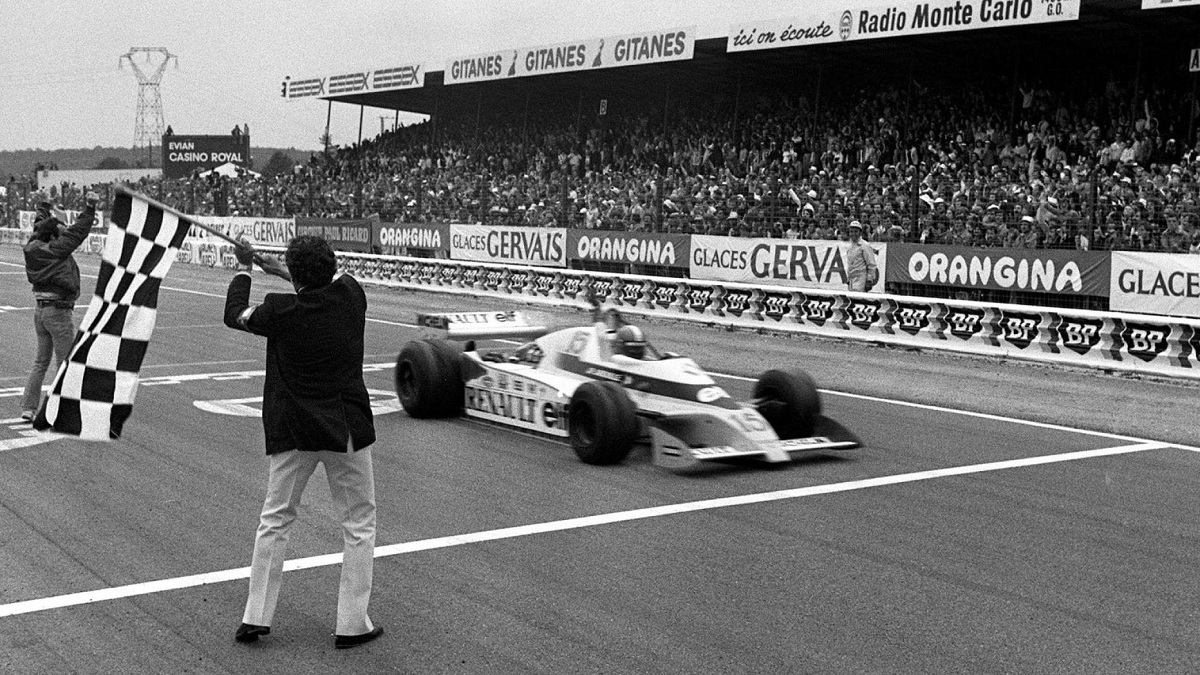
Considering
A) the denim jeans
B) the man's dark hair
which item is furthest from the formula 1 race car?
the man's dark hair

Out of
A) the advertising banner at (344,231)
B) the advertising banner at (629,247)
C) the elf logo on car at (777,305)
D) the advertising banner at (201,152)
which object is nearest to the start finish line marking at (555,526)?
the elf logo on car at (777,305)

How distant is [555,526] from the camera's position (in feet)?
25.7

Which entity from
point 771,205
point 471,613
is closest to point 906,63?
point 771,205

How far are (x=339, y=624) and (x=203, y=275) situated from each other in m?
30.8

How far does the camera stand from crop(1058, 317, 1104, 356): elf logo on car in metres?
15.9

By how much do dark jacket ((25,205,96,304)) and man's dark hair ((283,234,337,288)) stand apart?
18.9 ft

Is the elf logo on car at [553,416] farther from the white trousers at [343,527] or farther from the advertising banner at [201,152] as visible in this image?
the advertising banner at [201,152]

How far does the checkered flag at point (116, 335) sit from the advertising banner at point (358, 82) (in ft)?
116

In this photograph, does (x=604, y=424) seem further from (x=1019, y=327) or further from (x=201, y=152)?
(x=201, y=152)

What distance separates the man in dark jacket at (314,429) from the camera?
5.69m

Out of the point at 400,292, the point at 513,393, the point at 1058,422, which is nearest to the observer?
the point at 513,393

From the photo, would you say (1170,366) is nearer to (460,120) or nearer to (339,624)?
(339,624)

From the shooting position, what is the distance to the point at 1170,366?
15.1 meters

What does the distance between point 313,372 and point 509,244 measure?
77.9 ft
